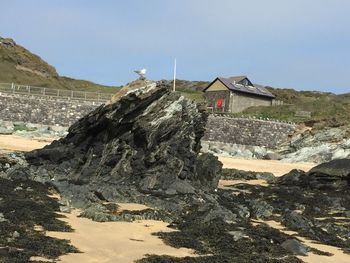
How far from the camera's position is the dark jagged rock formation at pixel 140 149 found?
2180 centimetres

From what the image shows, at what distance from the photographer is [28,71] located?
110188 millimetres

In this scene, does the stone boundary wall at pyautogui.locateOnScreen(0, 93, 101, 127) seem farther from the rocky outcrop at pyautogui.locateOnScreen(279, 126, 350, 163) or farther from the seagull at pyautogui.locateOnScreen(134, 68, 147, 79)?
the seagull at pyautogui.locateOnScreen(134, 68, 147, 79)

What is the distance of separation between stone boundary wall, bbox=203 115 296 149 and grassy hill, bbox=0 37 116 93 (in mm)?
41001

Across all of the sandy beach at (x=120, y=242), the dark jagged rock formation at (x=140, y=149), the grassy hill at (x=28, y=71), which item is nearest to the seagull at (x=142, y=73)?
the dark jagged rock formation at (x=140, y=149)

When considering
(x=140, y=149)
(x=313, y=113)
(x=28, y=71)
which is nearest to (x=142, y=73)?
(x=140, y=149)

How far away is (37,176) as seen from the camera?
21109 mm

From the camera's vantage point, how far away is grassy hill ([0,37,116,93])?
102312mm

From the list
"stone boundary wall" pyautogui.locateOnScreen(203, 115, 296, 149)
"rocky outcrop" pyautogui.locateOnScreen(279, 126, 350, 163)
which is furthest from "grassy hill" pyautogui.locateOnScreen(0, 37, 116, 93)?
"rocky outcrop" pyautogui.locateOnScreen(279, 126, 350, 163)

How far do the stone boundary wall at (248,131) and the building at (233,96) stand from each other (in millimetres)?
13631

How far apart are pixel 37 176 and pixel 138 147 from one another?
16.3ft

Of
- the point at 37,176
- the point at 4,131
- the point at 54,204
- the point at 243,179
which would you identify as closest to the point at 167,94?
the point at 37,176

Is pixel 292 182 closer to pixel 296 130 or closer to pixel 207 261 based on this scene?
pixel 207 261

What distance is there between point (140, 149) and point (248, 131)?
42522 millimetres

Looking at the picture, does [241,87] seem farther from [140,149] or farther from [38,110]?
[140,149]
